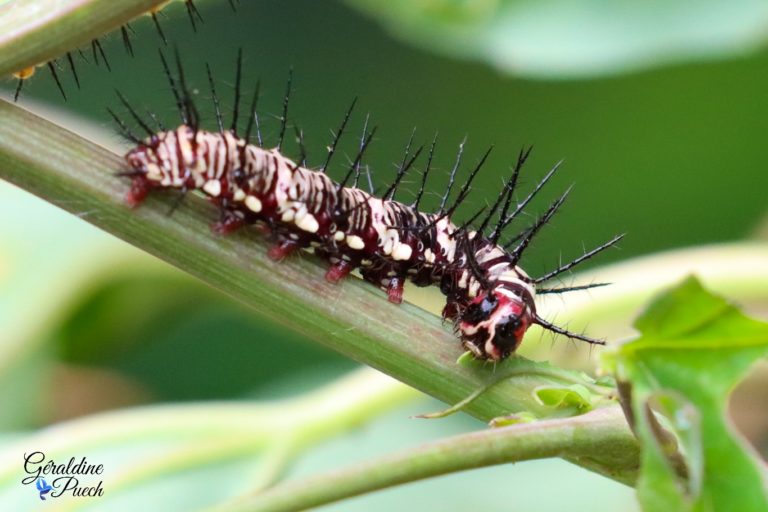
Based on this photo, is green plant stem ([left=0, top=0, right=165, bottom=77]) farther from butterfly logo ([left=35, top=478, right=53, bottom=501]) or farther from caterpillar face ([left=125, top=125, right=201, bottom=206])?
butterfly logo ([left=35, top=478, right=53, bottom=501])

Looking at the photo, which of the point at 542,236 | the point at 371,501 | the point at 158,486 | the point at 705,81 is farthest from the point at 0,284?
the point at 705,81

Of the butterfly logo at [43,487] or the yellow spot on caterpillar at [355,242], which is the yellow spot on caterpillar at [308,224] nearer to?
the yellow spot on caterpillar at [355,242]

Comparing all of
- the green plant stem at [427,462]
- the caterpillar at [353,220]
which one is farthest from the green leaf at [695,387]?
the caterpillar at [353,220]

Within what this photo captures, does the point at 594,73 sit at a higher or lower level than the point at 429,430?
higher

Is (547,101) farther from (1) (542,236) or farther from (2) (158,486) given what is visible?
(2) (158,486)

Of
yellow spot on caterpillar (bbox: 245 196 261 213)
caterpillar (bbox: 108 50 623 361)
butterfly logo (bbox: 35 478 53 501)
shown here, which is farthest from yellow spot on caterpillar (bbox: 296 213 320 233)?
butterfly logo (bbox: 35 478 53 501)

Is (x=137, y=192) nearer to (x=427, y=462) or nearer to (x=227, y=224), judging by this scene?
(x=227, y=224)

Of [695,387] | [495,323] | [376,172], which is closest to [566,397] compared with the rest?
[695,387]
